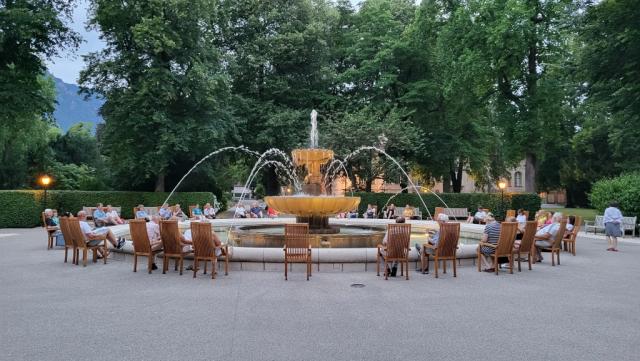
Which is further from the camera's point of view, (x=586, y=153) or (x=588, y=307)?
(x=586, y=153)

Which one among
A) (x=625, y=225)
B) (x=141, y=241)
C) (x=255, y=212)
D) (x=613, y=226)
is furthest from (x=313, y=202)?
(x=625, y=225)

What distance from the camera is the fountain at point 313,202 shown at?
538 inches

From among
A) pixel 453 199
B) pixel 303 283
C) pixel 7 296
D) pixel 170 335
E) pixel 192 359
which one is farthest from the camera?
pixel 453 199

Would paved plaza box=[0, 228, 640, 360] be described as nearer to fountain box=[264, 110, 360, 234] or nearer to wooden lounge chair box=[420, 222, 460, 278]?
wooden lounge chair box=[420, 222, 460, 278]

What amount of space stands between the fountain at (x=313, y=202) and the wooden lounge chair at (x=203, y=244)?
3.79m

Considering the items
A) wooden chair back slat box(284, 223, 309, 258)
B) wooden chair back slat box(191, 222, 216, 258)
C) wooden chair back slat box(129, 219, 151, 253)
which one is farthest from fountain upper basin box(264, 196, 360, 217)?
wooden chair back slat box(129, 219, 151, 253)

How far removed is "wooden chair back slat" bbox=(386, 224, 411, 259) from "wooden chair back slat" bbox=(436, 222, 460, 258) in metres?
0.76

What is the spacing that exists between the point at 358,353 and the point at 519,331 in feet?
7.50

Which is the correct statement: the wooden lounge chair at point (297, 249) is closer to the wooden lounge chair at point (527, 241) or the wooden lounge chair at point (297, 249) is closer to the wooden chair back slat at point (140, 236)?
the wooden chair back slat at point (140, 236)

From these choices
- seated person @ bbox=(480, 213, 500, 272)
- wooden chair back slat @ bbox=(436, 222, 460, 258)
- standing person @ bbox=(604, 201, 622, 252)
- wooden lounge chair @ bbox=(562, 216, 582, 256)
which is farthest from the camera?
standing person @ bbox=(604, 201, 622, 252)

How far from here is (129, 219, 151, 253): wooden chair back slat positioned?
10.6m

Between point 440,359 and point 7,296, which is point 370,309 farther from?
point 7,296

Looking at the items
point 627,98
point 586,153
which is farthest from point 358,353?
point 586,153

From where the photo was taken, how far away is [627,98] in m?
23.7
